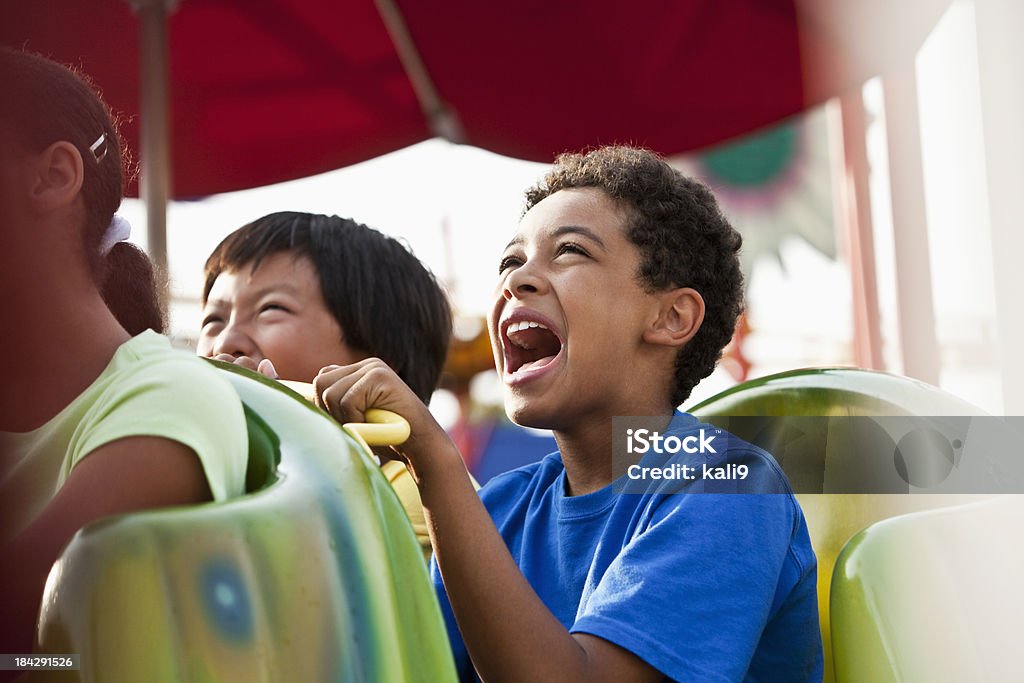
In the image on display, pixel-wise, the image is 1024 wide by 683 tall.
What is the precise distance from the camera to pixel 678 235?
1023 mm

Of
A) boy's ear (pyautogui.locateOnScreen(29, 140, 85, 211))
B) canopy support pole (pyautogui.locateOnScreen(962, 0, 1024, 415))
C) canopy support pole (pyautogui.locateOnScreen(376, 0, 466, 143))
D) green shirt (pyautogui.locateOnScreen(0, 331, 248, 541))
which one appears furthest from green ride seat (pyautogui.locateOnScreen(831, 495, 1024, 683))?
canopy support pole (pyautogui.locateOnScreen(376, 0, 466, 143))

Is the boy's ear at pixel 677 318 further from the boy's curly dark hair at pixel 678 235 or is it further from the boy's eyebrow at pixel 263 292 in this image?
the boy's eyebrow at pixel 263 292

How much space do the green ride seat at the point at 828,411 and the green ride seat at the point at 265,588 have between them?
1.68 ft

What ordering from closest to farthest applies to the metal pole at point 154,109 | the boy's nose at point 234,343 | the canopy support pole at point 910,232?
the boy's nose at point 234,343 → the canopy support pole at point 910,232 → the metal pole at point 154,109

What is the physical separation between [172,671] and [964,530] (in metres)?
0.57

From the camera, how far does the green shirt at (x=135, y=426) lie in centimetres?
50

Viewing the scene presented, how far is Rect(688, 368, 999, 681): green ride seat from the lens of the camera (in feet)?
3.12

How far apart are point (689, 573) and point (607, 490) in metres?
0.16

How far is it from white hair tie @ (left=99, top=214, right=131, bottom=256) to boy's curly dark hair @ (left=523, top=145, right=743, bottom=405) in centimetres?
47

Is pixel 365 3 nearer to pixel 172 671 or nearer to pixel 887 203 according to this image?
pixel 887 203

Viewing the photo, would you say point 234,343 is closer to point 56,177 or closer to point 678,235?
point 678,235

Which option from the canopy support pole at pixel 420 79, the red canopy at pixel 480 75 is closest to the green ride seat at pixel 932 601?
the red canopy at pixel 480 75

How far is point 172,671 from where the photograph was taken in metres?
0.44

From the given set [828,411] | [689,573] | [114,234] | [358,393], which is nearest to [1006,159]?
[828,411]
